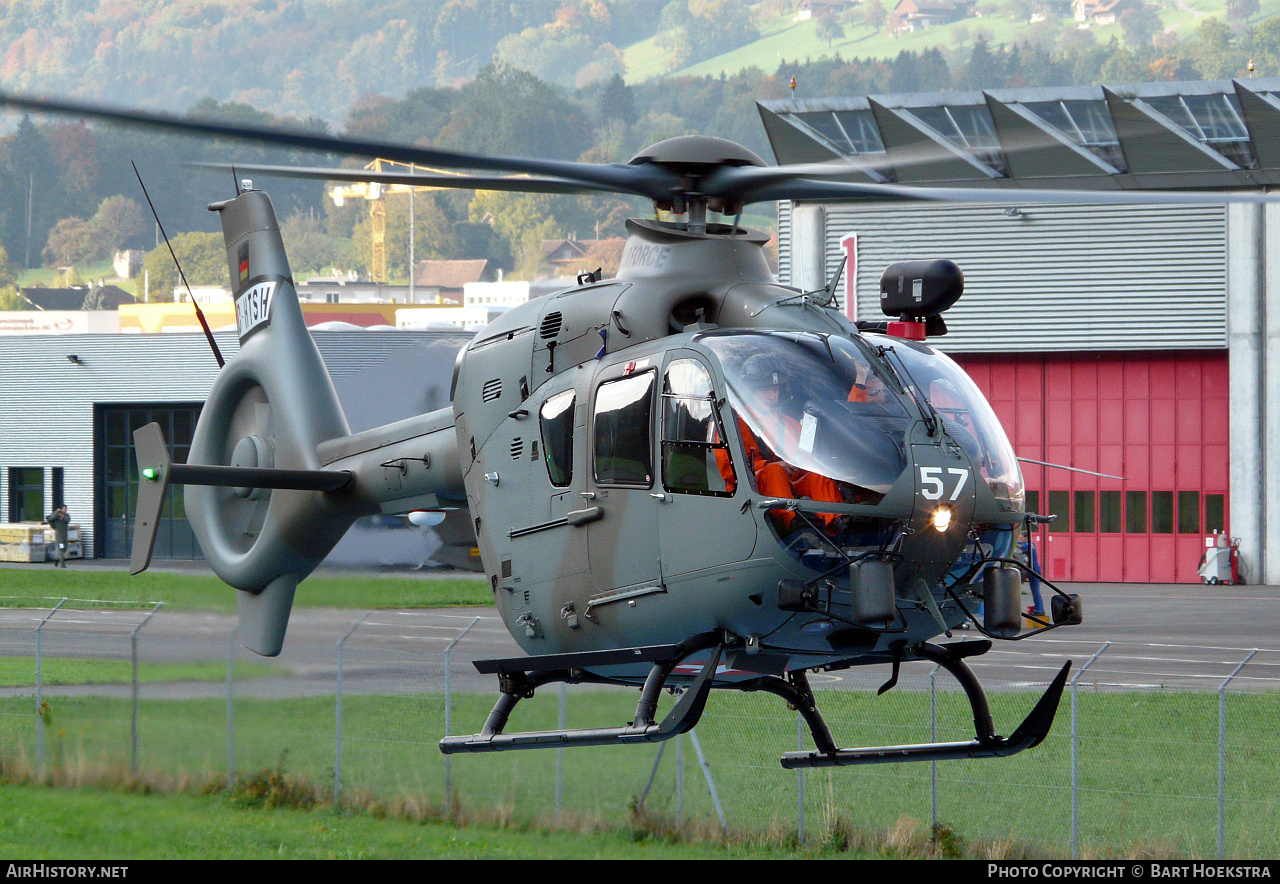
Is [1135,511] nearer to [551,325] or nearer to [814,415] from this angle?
[551,325]

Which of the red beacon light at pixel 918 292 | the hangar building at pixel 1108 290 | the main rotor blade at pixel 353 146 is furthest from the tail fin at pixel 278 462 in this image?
the hangar building at pixel 1108 290

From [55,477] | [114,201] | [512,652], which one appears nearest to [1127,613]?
[512,652]

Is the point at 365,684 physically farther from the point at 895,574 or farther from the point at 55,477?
the point at 55,477

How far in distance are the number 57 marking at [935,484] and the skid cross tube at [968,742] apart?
4.62 ft

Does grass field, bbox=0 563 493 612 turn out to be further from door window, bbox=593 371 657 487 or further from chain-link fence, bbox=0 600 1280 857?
door window, bbox=593 371 657 487

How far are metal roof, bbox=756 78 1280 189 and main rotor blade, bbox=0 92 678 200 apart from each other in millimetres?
28356

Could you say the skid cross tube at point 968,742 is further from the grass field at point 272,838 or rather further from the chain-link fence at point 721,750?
the grass field at point 272,838

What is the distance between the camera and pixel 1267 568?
41375 mm

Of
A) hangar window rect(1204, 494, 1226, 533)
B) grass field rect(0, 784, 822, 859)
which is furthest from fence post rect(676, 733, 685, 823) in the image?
hangar window rect(1204, 494, 1226, 533)

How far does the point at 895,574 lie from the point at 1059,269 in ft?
116

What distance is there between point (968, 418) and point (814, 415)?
1227 mm

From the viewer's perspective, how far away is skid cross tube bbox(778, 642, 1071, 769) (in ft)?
34.3

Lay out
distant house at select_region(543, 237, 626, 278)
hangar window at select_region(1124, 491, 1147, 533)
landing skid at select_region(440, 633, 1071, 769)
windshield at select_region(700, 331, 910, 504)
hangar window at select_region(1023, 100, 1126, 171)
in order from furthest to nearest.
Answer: distant house at select_region(543, 237, 626, 278) < hangar window at select_region(1124, 491, 1147, 533) < hangar window at select_region(1023, 100, 1126, 171) < landing skid at select_region(440, 633, 1071, 769) < windshield at select_region(700, 331, 910, 504)

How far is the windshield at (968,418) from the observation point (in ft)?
31.8
